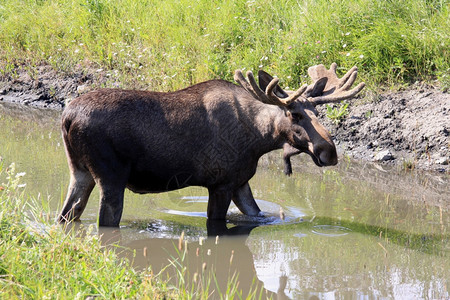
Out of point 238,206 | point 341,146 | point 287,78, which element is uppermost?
point 287,78

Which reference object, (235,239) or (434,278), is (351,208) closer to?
(235,239)

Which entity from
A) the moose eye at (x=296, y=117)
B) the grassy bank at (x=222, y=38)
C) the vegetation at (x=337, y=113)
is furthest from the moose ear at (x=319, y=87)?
the grassy bank at (x=222, y=38)

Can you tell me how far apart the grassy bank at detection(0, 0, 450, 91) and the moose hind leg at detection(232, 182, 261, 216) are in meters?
3.16

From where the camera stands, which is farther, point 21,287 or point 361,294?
point 361,294

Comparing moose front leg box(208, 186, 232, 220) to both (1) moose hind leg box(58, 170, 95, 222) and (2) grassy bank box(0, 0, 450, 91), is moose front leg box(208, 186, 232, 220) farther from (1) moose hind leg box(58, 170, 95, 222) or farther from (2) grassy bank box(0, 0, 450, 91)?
(2) grassy bank box(0, 0, 450, 91)

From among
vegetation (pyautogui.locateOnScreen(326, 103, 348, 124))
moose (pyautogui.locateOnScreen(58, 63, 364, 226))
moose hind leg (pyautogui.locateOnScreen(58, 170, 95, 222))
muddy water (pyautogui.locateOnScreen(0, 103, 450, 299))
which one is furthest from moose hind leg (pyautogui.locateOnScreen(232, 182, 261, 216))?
vegetation (pyautogui.locateOnScreen(326, 103, 348, 124))

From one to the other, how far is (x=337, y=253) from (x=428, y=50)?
4.15m

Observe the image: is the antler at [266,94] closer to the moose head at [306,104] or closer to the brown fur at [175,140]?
the moose head at [306,104]

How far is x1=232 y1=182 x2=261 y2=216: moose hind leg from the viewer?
6.86 metres

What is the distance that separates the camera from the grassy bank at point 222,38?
367 inches

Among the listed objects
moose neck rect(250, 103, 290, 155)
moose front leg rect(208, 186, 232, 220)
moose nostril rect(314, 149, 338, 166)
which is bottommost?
moose front leg rect(208, 186, 232, 220)

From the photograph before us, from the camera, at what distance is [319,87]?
6.52m

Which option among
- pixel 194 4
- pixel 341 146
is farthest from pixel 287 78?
pixel 194 4

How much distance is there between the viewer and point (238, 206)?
6.92 metres
